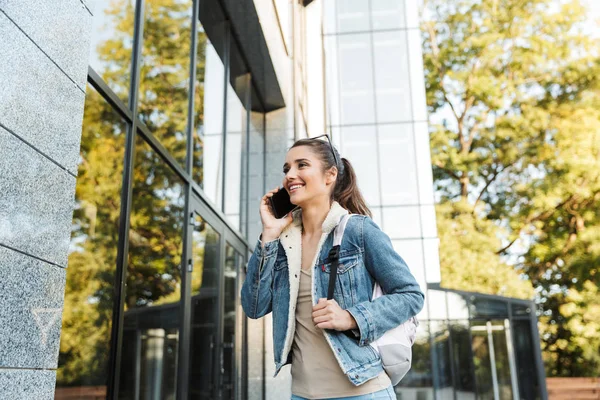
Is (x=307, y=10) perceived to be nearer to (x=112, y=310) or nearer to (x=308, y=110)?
(x=308, y=110)

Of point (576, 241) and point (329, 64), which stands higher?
point (329, 64)

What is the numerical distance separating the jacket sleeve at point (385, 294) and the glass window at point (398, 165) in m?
12.8

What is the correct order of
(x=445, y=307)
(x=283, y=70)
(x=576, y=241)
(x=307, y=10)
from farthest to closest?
(x=576, y=241) < (x=307, y=10) < (x=445, y=307) < (x=283, y=70)

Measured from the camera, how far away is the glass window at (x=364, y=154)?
1480 centimetres

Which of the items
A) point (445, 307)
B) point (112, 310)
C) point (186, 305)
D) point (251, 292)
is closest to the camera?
point (251, 292)

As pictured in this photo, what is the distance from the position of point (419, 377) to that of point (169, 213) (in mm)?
9775

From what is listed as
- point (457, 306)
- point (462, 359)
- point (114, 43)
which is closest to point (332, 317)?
point (114, 43)

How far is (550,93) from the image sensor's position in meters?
21.1

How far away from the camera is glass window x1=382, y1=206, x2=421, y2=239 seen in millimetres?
14445

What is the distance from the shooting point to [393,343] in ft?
6.26

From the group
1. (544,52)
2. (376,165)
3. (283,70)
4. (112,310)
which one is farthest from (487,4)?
(112,310)

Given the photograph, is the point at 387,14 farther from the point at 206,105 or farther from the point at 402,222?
the point at 206,105

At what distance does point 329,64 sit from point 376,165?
309cm

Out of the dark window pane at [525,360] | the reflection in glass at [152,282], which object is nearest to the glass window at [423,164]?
the dark window pane at [525,360]
